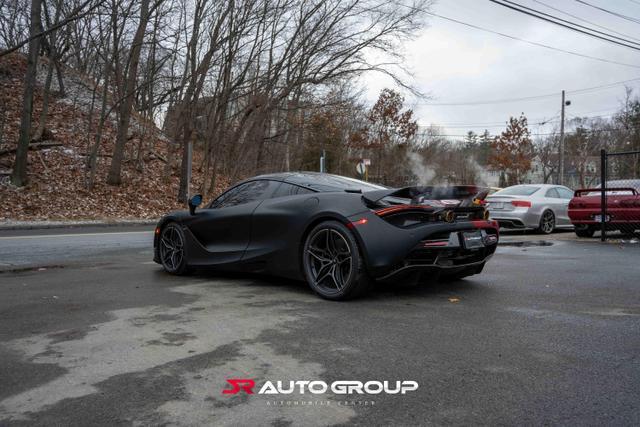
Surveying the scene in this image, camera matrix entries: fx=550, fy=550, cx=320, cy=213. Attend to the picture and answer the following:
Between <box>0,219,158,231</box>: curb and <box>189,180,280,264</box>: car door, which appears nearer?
<box>189,180,280,264</box>: car door

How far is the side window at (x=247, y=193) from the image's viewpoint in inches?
235

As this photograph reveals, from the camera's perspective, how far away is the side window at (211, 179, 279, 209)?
598cm

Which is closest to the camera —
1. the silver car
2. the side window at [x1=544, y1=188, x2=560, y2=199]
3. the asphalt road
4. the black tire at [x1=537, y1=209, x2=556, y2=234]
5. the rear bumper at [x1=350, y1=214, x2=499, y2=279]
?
the asphalt road

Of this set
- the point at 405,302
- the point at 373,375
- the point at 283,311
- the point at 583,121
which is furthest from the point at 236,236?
the point at 583,121

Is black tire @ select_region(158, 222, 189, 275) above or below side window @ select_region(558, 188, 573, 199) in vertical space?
below

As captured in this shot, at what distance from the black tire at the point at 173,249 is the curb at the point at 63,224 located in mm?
9512

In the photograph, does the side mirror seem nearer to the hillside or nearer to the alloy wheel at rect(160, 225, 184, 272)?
the alloy wheel at rect(160, 225, 184, 272)

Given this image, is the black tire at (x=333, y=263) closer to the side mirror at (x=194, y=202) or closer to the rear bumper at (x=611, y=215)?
the side mirror at (x=194, y=202)

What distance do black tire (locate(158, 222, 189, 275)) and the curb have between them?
31.2 ft

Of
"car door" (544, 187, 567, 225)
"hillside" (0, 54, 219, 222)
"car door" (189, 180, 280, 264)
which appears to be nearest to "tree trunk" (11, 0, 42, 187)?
"hillside" (0, 54, 219, 222)

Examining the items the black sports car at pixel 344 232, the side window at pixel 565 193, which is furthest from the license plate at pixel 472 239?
the side window at pixel 565 193

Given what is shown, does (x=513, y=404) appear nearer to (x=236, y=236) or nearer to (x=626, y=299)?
(x=626, y=299)

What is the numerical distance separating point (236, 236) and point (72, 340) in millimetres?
2452

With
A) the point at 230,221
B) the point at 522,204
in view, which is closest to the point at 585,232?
the point at 522,204
